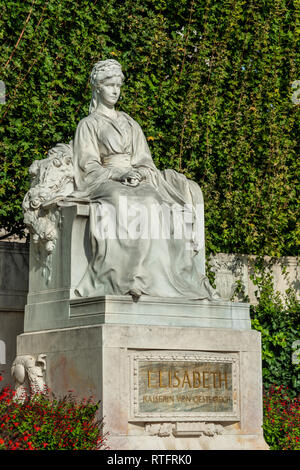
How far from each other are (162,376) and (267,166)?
5.33 meters

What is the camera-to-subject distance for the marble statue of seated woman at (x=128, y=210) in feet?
31.7

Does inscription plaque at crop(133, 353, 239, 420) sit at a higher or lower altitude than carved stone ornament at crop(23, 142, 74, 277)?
lower

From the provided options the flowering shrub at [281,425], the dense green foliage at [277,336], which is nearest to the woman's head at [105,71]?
the flowering shrub at [281,425]

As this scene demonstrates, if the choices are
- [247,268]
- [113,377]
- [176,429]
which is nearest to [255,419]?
[176,429]

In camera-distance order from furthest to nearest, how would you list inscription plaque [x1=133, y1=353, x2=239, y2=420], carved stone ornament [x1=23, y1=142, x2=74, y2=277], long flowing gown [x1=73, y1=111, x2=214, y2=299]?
carved stone ornament [x1=23, y1=142, x2=74, y2=277] < long flowing gown [x1=73, y1=111, x2=214, y2=299] < inscription plaque [x1=133, y1=353, x2=239, y2=420]

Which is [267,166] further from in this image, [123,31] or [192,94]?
[123,31]

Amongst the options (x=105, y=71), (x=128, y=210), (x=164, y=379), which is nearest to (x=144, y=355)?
(x=164, y=379)

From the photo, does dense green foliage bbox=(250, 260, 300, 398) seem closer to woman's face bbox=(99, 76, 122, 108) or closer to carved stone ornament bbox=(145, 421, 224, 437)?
carved stone ornament bbox=(145, 421, 224, 437)

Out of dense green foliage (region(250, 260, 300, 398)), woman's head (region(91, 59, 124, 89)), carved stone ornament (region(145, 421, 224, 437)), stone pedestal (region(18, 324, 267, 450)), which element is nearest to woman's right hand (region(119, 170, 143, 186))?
woman's head (region(91, 59, 124, 89))

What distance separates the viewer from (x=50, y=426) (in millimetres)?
8625

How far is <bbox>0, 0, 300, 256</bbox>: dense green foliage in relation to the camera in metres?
12.0

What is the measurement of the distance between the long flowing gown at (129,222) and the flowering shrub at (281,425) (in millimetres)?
1508

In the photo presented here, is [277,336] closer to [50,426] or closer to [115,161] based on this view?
[115,161]

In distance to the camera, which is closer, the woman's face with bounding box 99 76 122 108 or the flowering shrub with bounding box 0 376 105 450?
the flowering shrub with bounding box 0 376 105 450
